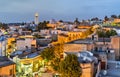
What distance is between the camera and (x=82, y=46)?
2664cm

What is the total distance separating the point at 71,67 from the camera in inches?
782

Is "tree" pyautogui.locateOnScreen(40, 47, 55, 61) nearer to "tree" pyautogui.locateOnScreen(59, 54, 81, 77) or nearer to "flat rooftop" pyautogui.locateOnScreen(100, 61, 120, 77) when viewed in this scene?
"flat rooftop" pyautogui.locateOnScreen(100, 61, 120, 77)

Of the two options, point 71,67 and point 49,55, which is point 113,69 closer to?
point 71,67

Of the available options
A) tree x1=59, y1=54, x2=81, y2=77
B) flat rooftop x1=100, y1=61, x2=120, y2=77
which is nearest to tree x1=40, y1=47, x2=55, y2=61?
flat rooftop x1=100, y1=61, x2=120, y2=77

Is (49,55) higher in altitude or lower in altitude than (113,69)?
lower

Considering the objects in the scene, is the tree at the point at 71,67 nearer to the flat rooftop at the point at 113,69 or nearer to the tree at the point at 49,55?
the flat rooftop at the point at 113,69

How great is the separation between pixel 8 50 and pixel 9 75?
23827 millimetres

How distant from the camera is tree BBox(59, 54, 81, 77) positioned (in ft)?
64.3

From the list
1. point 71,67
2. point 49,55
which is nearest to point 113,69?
point 71,67

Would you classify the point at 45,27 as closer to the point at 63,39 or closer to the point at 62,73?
the point at 63,39

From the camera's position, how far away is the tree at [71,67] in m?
19.6

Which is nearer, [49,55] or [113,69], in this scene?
[113,69]

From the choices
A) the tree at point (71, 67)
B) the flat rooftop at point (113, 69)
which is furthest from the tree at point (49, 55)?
the tree at point (71, 67)

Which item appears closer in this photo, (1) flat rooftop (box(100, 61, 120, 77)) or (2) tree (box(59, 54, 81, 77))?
(2) tree (box(59, 54, 81, 77))
